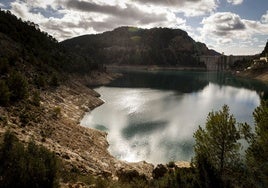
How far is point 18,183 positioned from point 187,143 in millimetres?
34147

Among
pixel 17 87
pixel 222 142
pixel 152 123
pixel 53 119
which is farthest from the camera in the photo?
pixel 152 123

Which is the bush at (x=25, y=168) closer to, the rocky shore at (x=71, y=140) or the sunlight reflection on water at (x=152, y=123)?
the rocky shore at (x=71, y=140)

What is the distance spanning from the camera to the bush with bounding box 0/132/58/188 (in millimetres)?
14031

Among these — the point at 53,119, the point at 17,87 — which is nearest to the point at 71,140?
the point at 53,119

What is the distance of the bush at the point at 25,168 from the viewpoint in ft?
46.0

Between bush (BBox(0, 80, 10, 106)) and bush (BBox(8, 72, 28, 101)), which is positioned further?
bush (BBox(8, 72, 28, 101))

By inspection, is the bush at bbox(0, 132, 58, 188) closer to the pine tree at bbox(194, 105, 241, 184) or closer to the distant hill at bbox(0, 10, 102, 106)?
the pine tree at bbox(194, 105, 241, 184)

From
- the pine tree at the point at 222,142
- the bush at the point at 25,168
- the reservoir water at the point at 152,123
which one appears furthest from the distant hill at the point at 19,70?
the pine tree at the point at 222,142

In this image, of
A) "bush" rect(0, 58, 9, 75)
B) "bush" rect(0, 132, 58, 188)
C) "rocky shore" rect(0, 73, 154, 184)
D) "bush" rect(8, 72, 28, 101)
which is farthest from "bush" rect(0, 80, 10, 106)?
"bush" rect(0, 132, 58, 188)

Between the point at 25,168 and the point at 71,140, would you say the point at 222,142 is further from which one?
the point at 71,140

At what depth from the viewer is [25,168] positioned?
14.4 m

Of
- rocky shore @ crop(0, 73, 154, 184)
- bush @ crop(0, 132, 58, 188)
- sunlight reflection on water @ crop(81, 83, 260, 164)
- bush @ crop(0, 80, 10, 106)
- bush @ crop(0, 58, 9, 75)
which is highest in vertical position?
bush @ crop(0, 58, 9, 75)

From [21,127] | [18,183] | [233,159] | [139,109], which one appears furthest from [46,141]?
[139,109]

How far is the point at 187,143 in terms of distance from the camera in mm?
44625
